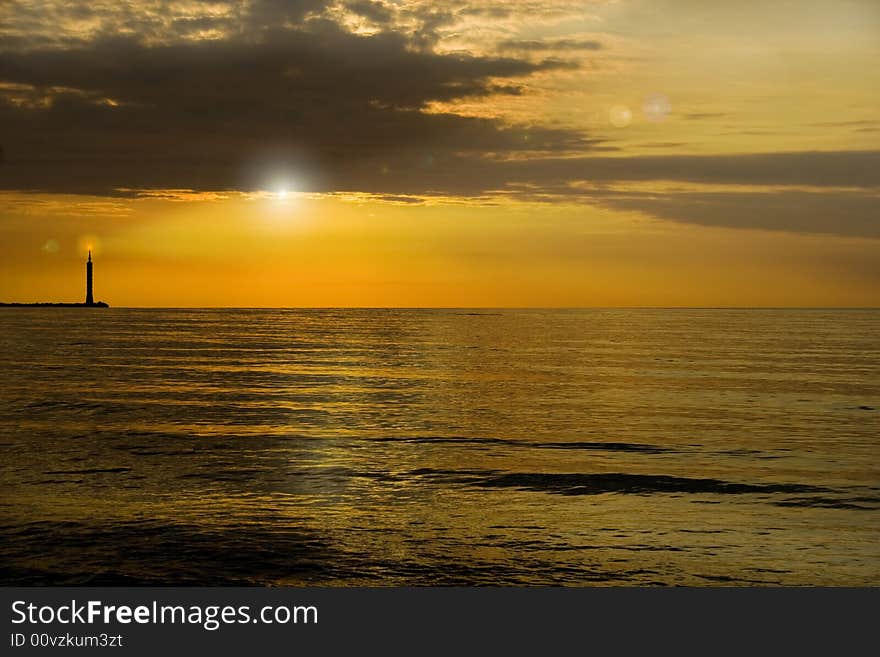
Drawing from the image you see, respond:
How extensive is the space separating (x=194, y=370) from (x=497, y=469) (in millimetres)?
40557

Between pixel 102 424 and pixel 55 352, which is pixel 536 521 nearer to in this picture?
pixel 102 424

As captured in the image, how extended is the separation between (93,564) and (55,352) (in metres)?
75.2

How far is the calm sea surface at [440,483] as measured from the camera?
15133 mm

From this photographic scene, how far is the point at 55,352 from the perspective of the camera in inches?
3275

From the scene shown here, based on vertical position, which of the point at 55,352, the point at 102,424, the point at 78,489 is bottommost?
the point at 78,489

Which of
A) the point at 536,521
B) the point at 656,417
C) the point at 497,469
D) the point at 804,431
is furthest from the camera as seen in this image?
the point at 656,417

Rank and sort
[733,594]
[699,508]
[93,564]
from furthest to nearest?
[699,508] → [93,564] → [733,594]

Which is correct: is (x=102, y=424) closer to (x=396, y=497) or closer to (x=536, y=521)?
(x=396, y=497)

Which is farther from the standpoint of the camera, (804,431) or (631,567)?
(804,431)

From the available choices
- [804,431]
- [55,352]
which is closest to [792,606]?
[804,431]

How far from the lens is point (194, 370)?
198ft

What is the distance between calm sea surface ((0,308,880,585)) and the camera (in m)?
15.1

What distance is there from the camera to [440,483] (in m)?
22.4

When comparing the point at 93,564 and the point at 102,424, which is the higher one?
the point at 102,424
